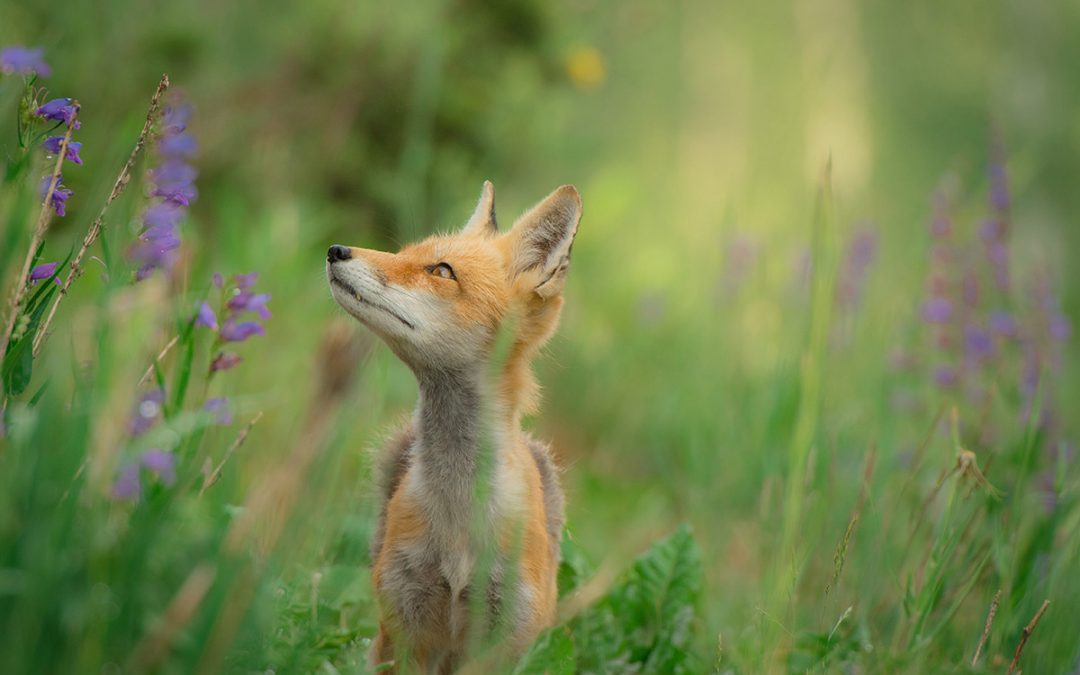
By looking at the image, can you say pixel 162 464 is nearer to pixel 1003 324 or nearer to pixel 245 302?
pixel 245 302

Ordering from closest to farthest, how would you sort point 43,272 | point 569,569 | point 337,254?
1. point 43,272
2. point 337,254
3. point 569,569

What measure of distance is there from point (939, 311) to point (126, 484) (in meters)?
4.01

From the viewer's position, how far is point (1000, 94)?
41.5 feet

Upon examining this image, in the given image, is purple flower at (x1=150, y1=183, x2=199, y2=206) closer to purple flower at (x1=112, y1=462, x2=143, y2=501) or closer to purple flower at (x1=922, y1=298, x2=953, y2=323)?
purple flower at (x1=112, y1=462, x2=143, y2=501)

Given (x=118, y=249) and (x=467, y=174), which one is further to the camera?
(x=467, y=174)

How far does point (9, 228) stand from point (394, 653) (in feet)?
5.61

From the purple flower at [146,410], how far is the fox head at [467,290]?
589mm

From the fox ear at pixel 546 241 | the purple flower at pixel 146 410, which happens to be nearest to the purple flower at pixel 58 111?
the purple flower at pixel 146 410

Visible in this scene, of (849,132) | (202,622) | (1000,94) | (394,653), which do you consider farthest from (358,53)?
(1000,94)

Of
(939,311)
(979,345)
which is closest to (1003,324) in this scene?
(979,345)

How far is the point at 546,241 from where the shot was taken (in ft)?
11.6

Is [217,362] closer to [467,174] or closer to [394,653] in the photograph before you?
[394,653]

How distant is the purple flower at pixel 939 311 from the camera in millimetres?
5113

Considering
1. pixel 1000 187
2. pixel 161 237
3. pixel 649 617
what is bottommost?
pixel 649 617
